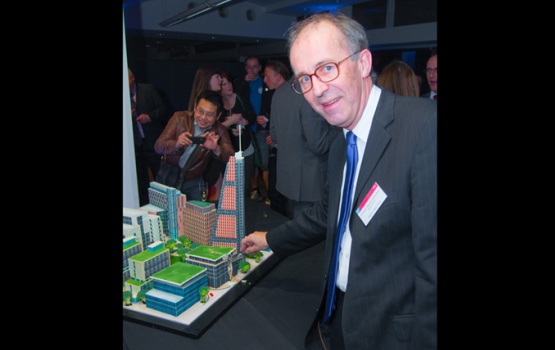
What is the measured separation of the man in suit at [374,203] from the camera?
105 centimetres

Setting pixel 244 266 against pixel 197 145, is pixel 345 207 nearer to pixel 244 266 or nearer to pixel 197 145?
pixel 244 266

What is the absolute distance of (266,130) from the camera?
501cm

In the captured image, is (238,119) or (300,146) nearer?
(300,146)

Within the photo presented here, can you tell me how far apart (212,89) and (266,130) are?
4.24 ft

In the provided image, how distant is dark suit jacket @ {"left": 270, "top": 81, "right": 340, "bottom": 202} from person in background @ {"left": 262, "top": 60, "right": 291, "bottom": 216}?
2.06 ft

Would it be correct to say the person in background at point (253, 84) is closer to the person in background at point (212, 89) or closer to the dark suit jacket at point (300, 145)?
the person in background at point (212, 89)

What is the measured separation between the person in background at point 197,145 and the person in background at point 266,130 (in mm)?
1019

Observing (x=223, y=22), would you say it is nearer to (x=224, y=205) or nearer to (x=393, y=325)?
(x=224, y=205)

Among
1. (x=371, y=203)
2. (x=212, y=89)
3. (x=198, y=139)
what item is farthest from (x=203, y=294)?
(x=212, y=89)

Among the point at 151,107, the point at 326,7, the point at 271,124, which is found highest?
the point at 326,7

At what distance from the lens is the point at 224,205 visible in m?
1.93

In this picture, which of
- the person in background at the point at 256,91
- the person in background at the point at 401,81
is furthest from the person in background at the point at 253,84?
the person in background at the point at 401,81

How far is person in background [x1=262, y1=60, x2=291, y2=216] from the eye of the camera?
4.17m
